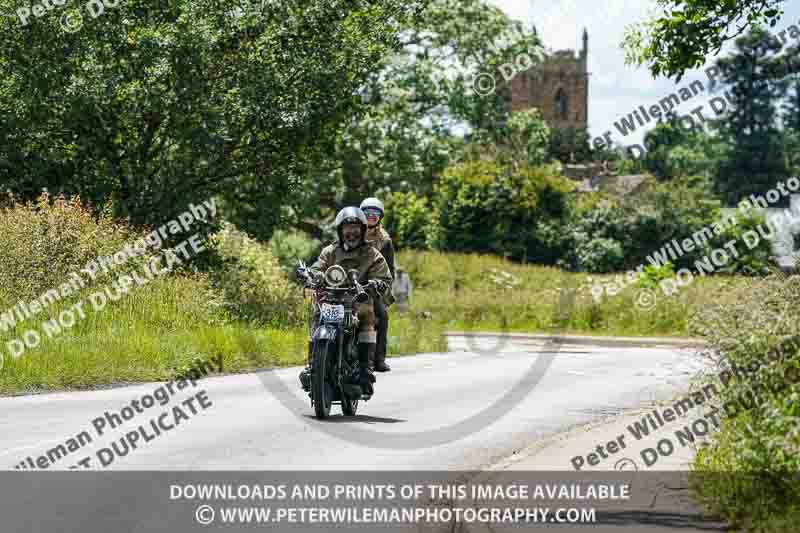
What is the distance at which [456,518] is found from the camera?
8758 millimetres

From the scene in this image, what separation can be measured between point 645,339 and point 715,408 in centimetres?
2439

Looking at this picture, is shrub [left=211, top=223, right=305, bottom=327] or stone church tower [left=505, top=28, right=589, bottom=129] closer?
shrub [left=211, top=223, right=305, bottom=327]

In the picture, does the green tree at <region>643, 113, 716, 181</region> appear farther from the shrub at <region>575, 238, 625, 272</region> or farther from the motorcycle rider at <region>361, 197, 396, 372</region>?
the motorcycle rider at <region>361, 197, 396, 372</region>

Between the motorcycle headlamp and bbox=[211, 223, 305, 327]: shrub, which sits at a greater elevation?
the motorcycle headlamp

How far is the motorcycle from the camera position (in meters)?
13.1

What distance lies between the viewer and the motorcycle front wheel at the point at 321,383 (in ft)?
43.0

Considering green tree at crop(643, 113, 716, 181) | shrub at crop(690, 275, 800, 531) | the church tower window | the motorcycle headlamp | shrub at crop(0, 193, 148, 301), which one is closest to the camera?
shrub at crop(690, 275, 800, 531)

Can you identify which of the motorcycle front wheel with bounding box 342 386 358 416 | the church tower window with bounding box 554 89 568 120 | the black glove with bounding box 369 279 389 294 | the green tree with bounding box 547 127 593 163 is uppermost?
the church tower window with bounding box 554 89 568 120

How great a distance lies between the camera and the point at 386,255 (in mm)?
17672

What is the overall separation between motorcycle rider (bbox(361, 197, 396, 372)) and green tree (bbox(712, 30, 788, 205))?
83746 millimetres

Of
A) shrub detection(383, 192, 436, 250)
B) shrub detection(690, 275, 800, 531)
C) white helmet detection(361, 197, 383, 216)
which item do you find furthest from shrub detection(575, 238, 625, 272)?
shrub detection(690, 275, 800, 531)

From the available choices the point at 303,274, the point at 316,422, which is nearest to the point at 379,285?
the point at 303,274

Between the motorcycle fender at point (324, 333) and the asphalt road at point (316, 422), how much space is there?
82 cm

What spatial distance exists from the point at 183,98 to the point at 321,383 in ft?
43.5
